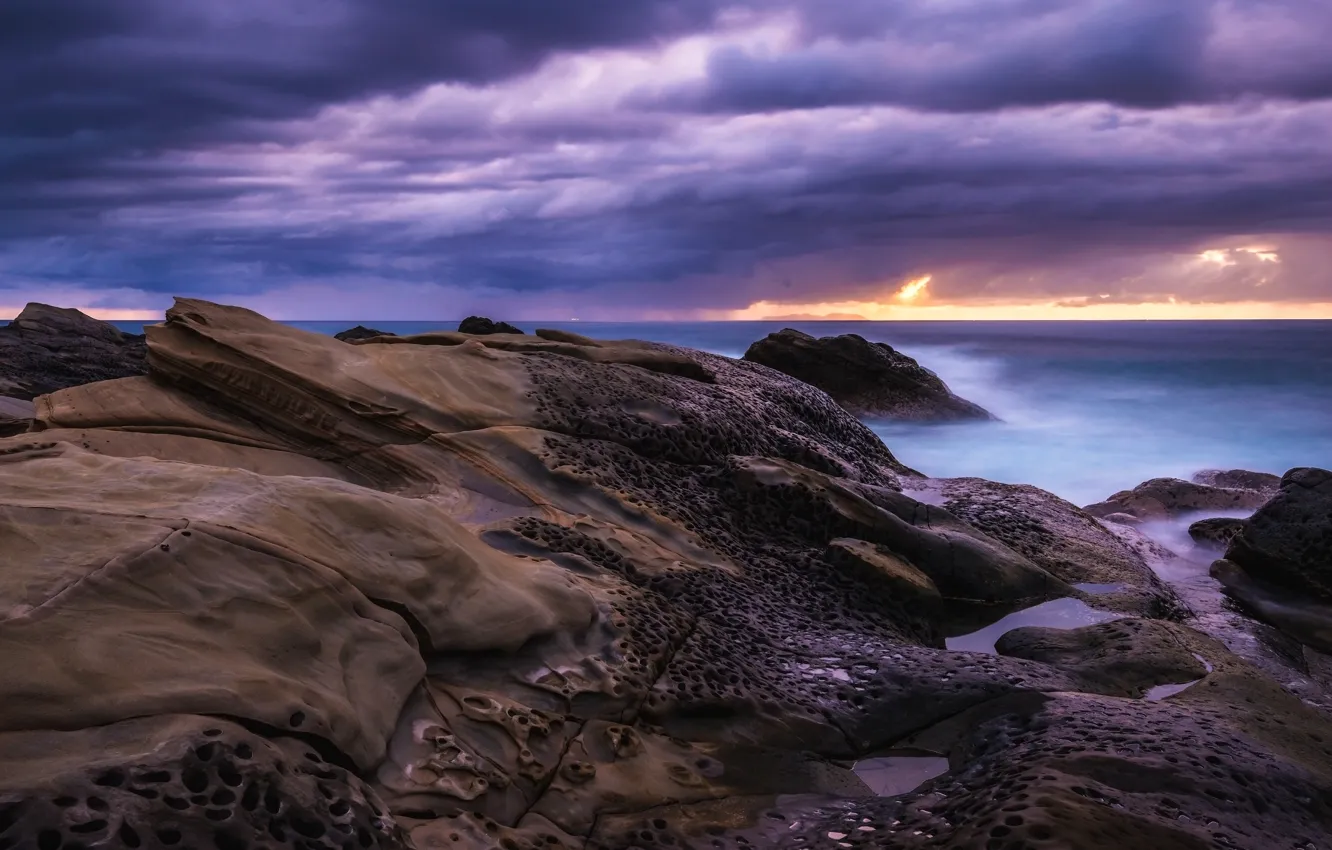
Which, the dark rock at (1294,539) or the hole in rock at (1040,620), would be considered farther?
the dark rock at (1294,539)

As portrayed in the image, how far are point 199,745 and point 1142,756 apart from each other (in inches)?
135

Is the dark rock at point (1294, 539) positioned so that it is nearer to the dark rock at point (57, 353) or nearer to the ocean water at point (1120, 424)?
the ocean water at point (1120, 424)

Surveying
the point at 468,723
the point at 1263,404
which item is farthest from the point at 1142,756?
the point at 1263,404

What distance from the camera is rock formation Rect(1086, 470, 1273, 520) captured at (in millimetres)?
11930

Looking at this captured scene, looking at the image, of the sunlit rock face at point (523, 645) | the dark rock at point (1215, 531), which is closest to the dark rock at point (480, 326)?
the sunlit rock face at point (523, 645)

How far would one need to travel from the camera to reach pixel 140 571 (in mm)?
3084

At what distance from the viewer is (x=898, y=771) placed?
14.8 ft

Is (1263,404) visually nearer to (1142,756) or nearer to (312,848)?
(1142,756)

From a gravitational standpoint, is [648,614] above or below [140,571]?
below

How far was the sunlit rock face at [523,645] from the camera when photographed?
2.79 meters

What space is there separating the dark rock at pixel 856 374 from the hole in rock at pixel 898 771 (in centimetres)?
1323

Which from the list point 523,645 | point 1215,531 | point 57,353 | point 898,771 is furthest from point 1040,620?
point 57,353

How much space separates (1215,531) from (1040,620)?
501 centimetres

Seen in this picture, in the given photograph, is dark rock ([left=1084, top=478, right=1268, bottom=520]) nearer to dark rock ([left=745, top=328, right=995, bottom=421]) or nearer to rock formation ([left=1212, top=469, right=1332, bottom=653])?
rock formation ([left=1212, top=469, right=1332, bottom=653])
